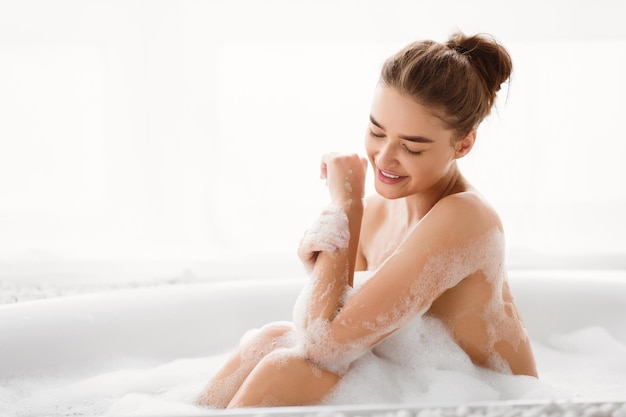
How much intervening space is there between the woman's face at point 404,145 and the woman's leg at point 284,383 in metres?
0.33

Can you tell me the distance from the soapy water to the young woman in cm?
4

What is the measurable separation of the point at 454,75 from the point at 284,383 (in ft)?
1.86

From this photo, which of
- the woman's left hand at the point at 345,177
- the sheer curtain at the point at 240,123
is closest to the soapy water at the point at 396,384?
the woman's left hand at the point at 345,177

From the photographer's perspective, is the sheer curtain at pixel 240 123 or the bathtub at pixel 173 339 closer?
the bathtub at pixel 173 339

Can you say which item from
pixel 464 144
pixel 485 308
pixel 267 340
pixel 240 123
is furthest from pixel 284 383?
pixel 240 123

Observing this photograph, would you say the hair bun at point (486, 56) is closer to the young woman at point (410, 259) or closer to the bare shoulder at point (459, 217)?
the young woman at point (410, 259)

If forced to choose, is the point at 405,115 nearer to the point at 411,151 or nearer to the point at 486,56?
the point at 411,151

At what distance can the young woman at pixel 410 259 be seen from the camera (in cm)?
131

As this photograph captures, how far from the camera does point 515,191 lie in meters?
3.33

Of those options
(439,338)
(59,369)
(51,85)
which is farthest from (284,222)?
(439,338)

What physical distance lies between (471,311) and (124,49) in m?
2.19

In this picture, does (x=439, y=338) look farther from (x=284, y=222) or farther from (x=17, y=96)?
(x=17, y=96)

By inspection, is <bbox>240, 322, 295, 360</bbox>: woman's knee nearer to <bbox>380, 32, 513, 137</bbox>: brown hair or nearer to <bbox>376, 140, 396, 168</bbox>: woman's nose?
<bbox>376, 140, 396, 168</bbox>: woman's nose

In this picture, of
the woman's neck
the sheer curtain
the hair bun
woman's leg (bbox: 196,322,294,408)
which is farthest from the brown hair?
the sheer curtain
